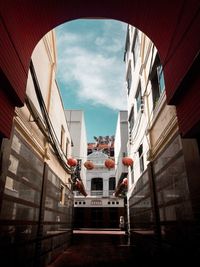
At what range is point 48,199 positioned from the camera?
8164 millimetres

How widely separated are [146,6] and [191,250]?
5381 mm

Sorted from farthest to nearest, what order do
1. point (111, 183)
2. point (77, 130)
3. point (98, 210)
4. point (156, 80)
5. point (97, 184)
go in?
point (97, 184), point (111, 183), point (98, 210), point (77, 130), point (156, 80)

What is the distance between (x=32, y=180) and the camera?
20.5 feet

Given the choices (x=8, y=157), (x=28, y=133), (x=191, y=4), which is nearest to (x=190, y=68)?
(x=191, y=4)

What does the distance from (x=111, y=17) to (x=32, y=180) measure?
4.95 metres

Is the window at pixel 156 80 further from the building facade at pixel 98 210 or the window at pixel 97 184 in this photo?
the window at pixel 97 184

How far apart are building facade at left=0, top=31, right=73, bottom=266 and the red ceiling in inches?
45.9

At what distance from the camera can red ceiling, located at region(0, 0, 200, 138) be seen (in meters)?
3.88

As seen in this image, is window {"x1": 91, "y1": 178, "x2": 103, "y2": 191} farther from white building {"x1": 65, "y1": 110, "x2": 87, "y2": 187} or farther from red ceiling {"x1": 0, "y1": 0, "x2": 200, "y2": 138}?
red ceiling {"x1": 0, "y1": 0, "x2": 200, "y2": 138}

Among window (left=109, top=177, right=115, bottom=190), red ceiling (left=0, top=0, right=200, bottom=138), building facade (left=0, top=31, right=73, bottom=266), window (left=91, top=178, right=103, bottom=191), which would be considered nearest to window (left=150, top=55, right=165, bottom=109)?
red ceiling (left=0, top=0, right=200, bottom=138)

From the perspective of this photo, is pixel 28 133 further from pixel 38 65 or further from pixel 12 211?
pixel 38 65

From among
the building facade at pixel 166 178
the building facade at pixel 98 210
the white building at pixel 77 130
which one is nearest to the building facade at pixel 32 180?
the building facade at pixel 166 178

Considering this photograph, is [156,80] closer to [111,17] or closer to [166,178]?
[111,17]

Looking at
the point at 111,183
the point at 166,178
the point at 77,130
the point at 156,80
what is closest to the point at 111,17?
the point at 156,80
